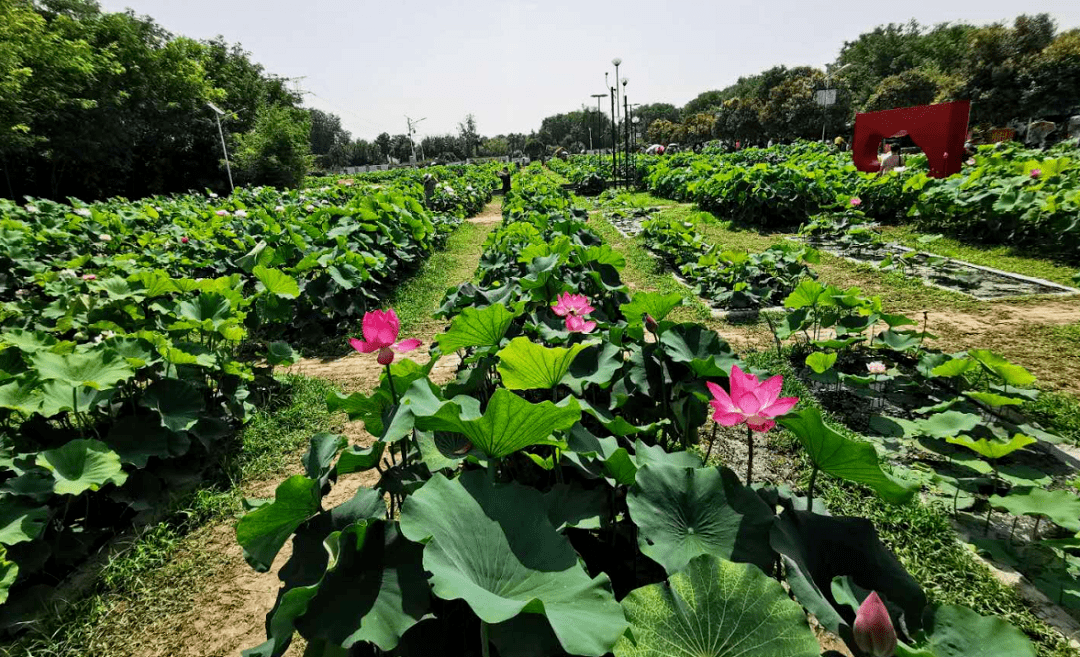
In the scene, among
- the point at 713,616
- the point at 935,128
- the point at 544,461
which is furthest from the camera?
the point at 935,128

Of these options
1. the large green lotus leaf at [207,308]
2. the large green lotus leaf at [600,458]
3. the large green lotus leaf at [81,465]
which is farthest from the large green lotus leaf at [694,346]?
the large green lotus leaf at [207,308]

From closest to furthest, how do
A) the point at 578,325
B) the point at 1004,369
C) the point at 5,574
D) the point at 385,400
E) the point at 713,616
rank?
the point at 713,616, the point at 385,400, the point at 5,574, the point at 578,325, the point at 1004,369

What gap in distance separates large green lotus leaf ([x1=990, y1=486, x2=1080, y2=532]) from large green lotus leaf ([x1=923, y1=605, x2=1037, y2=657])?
114cm

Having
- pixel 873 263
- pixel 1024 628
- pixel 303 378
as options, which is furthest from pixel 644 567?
pixel 873 263

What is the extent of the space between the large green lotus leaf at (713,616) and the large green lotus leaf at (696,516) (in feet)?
0.52

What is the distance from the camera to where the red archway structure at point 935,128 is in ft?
Result: 31.7

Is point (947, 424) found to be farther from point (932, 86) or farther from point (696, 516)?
point (932, 86)

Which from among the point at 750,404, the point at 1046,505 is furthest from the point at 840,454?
the point at 1046,505

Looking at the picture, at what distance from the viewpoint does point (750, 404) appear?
1114 mm

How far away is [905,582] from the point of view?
3.31 ft

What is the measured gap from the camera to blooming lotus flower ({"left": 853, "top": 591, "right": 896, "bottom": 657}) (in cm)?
73

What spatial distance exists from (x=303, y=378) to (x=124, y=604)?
7.06 ft

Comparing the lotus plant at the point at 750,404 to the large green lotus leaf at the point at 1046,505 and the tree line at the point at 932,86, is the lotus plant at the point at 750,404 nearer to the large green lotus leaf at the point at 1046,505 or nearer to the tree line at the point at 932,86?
the large green lotus leaf at the point at 1046,505

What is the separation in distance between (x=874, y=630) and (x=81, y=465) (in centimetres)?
259
